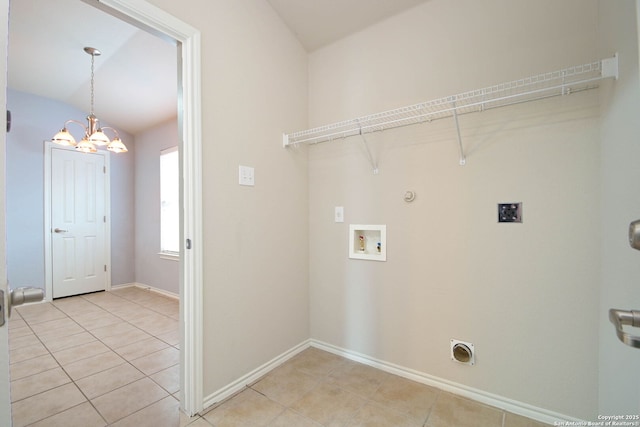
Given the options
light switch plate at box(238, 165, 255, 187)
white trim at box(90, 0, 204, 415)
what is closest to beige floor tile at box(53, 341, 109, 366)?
white trim at box(90, 0, 204, 415)

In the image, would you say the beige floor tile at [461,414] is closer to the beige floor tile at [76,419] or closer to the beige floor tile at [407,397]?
the beige floor tile at [407,397]

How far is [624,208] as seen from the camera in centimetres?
117

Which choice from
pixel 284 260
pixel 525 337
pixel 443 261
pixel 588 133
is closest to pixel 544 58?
pixel 588 133

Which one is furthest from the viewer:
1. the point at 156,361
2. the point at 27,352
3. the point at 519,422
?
the point at 27,352

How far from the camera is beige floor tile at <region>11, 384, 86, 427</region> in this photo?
164 centimetres

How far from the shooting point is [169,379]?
6.70ft

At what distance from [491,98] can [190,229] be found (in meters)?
1.97

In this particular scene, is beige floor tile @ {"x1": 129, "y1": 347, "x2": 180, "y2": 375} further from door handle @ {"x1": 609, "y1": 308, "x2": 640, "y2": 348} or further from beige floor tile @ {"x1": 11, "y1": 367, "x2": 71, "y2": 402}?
door handle @ {"x1": 609, "y1": 308, "x2": 640, "y2": 348}

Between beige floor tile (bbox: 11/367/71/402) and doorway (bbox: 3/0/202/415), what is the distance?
3.58ft

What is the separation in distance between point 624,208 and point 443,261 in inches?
35.1

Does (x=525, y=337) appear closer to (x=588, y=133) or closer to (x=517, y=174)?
(x=517, y=174)

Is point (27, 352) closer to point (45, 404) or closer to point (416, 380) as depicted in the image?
point (45, 404)

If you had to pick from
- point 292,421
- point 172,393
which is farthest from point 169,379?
point 292,421

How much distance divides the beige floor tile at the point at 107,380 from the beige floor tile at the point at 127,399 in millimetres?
62
